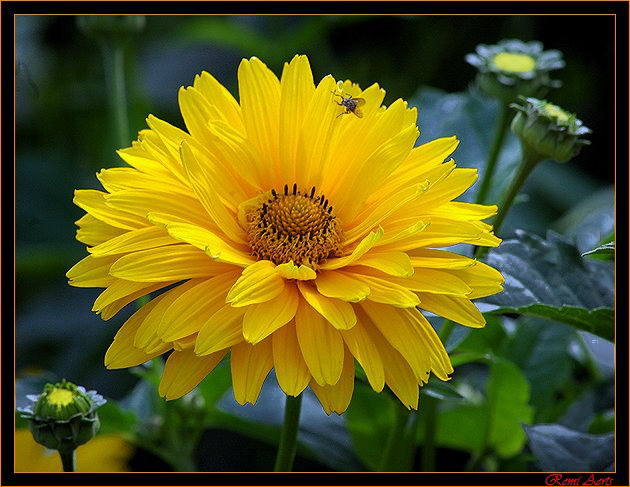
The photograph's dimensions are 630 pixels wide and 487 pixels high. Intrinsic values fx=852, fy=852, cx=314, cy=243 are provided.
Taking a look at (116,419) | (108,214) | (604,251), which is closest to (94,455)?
(116,419)

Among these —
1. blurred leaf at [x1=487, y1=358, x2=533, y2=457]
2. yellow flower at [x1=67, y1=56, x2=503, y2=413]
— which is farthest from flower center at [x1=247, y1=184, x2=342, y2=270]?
blurred leaf at [x1=487, y1=358, x2=533, y2=457]

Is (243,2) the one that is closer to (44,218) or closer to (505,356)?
(505,356)

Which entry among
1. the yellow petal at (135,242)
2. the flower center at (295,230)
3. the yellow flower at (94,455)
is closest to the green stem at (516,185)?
the flower center at (295,230)

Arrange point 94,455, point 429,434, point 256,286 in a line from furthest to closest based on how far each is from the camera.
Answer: point 94,455 → point 429,434 → point 256,286

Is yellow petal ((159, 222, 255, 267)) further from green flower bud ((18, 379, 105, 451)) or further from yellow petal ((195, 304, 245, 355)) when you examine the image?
green flower bud ((18, 379, 105, 451))

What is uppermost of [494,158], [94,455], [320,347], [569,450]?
[494,158]

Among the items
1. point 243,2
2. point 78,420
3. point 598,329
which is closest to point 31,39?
point 243,2

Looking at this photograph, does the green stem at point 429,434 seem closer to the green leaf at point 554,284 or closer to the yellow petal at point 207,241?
the green leaf at point 554,284

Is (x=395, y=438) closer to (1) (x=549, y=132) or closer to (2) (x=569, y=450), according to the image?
(2) (x=569, y=450)
